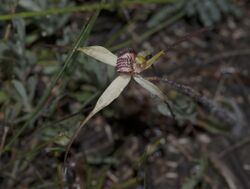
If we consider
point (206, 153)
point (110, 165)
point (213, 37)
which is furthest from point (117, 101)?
point (213, 37)

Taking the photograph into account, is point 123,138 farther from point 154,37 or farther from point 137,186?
point 154,37

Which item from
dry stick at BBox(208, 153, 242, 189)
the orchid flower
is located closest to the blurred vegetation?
dry stick at BBox(208, 153, 242, 189)

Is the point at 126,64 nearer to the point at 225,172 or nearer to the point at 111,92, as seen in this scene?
the point at 111,92

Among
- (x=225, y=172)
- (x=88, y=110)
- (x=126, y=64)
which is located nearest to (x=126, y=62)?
(x=126, y=64)

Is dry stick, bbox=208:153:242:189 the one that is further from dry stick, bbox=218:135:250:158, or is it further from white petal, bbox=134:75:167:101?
white petal, bbox=134:75:167:101

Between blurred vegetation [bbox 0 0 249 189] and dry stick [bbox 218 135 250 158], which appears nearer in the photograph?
blurred vegetation [bbox 0 0 249 189]

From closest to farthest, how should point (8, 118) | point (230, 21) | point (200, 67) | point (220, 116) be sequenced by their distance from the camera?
point (8, 118), point (220, 116), point (200, 67), point (230, 21)
